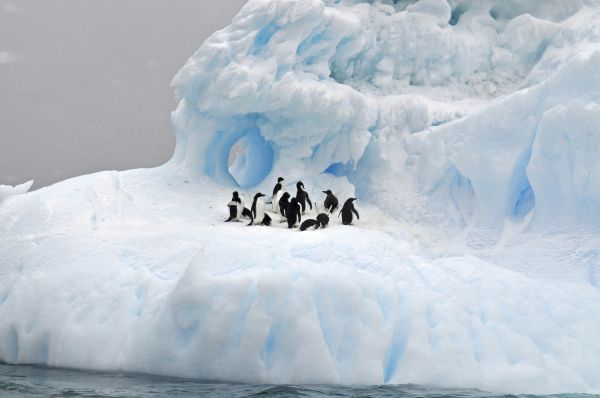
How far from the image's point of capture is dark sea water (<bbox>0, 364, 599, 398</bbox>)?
620 cm

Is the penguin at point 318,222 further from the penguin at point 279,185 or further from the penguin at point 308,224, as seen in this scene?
the penguin at point 279,185

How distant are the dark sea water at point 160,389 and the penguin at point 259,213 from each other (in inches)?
125

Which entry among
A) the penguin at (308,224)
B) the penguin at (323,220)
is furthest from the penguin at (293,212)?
the penguin at (323,220)

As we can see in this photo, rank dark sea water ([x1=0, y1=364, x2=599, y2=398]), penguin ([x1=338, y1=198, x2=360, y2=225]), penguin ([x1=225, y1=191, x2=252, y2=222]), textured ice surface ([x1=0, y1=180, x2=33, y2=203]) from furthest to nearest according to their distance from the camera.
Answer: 1. textured ice surface ([x1=0, y1=180, x2=33, y2=203])
2. penguin ([x1=225, y1=191, x2=252, y2=222])
3. penguin ([x1=338, y1=198, x2=360, y2=225])
4. dark sea water ([x1=0, y1=364, x2=599, y2=398])

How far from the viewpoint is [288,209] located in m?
9.59

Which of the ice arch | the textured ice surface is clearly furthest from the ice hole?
the textured ice surface

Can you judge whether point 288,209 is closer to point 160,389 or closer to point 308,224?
point 308,224

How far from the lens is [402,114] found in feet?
36.8

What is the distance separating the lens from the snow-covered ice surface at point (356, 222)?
7125 mm

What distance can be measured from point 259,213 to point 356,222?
1332mm

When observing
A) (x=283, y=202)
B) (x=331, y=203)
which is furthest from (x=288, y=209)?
(x=331, y=203)

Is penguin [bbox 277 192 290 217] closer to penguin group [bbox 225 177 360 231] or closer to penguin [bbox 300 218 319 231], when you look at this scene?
penguin group [bbox 225 177 360 231]

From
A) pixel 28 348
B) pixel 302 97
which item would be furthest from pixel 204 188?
pixel 28 348

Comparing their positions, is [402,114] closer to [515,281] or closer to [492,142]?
[492,142]
